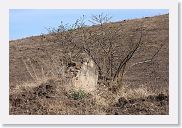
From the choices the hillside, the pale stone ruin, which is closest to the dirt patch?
the hillside

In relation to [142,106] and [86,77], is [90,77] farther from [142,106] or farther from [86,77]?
[142,106]

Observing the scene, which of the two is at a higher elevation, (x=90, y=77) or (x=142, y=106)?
(x=90, y=77)

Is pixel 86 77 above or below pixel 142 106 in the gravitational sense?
above

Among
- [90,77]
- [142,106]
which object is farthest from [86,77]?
[142,106]

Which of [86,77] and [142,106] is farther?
[86,77]

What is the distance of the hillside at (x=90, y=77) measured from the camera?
8391 mm

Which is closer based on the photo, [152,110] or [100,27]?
[152,110]

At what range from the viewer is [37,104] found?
8477 mm

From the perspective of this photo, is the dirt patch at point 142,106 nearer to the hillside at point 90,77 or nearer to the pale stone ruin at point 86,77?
the hillside at point 90,77

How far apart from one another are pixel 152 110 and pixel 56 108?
1340 millimetres

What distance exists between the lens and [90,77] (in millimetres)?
9305

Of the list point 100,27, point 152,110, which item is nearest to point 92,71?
point 100,27

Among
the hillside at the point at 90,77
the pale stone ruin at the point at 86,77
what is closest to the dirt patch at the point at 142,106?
the hillside at the point at 90,77
